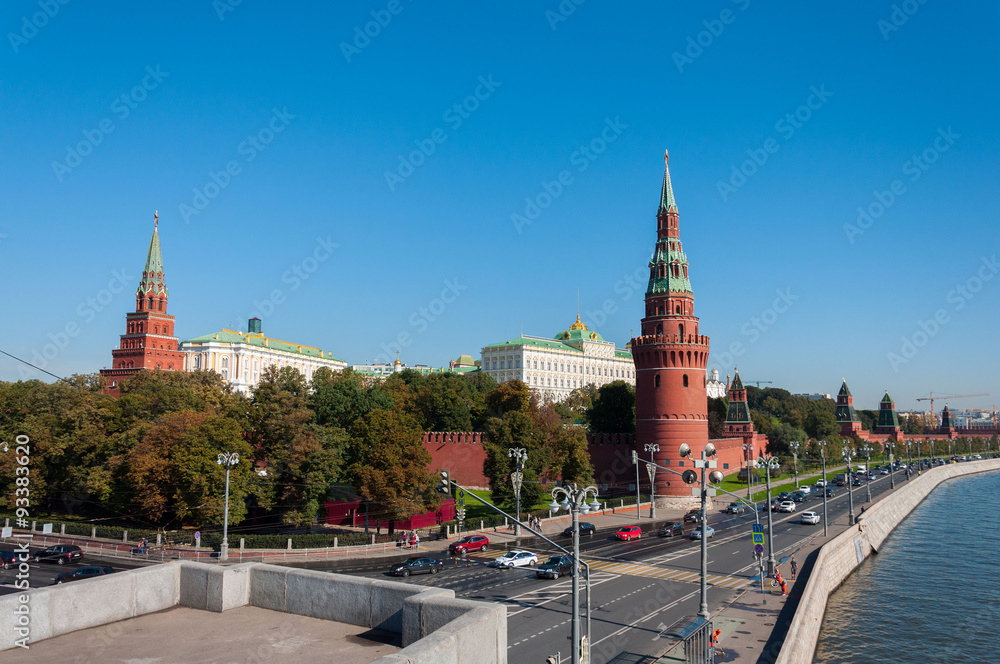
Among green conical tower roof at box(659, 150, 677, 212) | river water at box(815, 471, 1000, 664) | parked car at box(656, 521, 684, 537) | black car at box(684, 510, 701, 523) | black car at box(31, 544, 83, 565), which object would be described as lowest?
river water at box(815, 471, 1000, 664)

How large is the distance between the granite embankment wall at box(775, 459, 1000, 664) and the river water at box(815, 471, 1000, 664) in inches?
31.3

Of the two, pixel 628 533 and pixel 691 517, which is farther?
pixel 691 517

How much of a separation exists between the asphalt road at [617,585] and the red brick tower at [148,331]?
274ft

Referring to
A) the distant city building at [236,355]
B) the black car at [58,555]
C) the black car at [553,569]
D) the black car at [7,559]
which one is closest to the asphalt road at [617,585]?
the black car at [553,569]

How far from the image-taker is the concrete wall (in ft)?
22.7

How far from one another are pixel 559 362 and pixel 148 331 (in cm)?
8739

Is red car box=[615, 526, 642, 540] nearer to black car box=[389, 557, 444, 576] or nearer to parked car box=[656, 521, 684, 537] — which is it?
parked car box=[656, 521, 684, 537]

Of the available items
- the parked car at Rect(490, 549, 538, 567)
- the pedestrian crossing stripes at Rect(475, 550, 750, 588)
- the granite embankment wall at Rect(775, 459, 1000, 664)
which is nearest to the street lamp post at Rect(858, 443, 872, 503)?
the granite embankment wall at Rect(775, 459, 1000, 664)

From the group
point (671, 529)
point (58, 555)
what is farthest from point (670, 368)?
point (58, 555)

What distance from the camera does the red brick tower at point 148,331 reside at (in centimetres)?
11031

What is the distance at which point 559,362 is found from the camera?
164375 millimetres

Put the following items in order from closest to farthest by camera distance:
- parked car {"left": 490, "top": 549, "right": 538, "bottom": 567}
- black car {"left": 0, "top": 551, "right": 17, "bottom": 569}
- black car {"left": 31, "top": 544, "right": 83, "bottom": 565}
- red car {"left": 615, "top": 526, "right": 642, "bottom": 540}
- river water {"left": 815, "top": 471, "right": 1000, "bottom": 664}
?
river water {"left": 815, "top": 471, "right": 1000, "bottom": 664}, black car {"left": 0, "top": 551, "right": 17, "bottom": 569}, black car {"left": 31, "top": 544, "right": 83, "bottom": 565}, parked car {"left": 490, "top": 549, "right": 538, "bottom": 567}, red car {"left": 615, "top": 526, "right": 642, "bottom": 540}

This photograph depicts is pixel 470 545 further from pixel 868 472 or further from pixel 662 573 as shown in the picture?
pixel 868 472

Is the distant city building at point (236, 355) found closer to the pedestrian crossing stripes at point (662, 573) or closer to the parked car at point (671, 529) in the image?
the parked car at point (671, 529)
